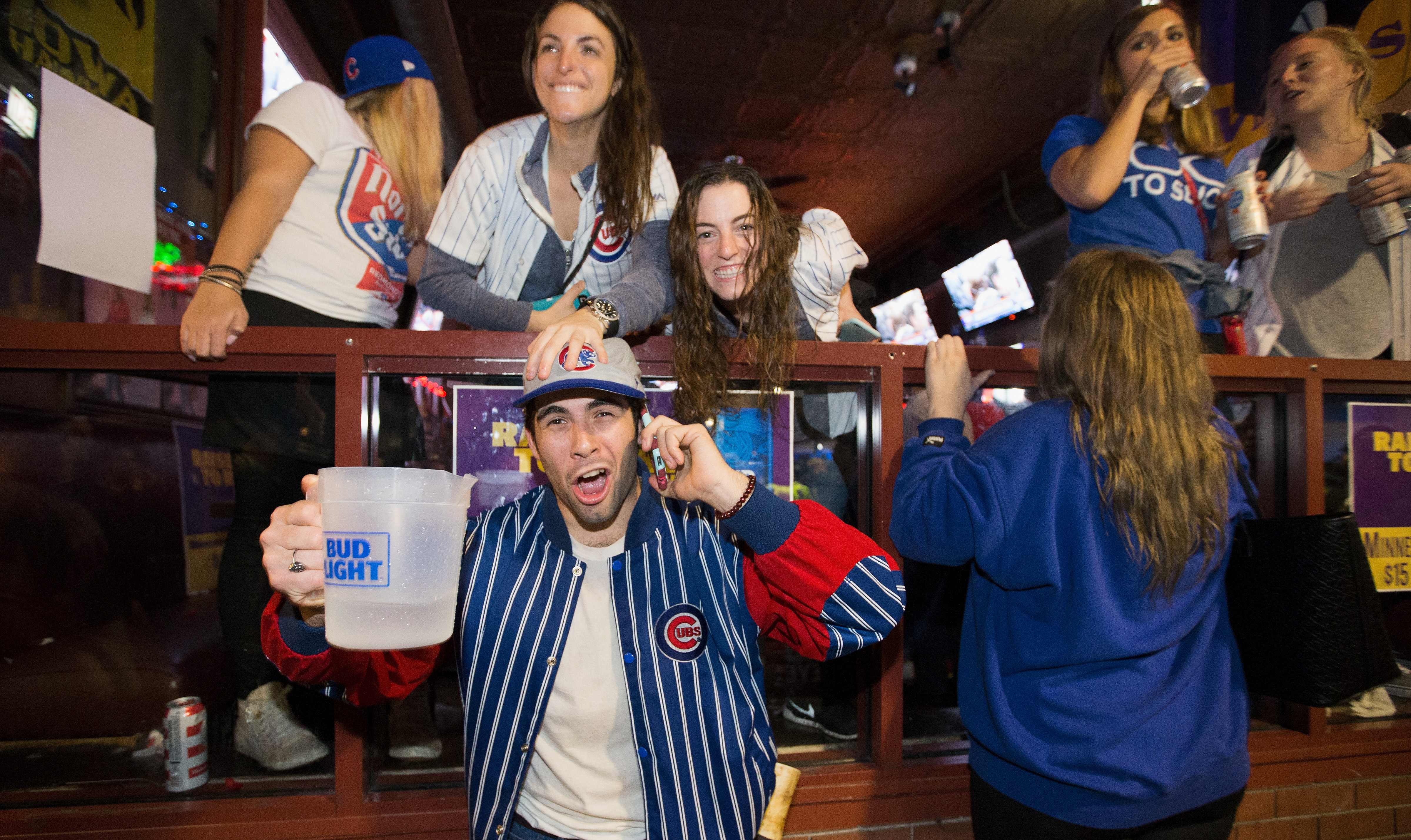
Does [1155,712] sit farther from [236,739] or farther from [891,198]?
[891,198]

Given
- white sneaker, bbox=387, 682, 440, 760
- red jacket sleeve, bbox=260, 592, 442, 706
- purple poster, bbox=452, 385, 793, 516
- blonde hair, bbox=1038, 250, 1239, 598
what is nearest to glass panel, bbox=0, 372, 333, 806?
white sneaker, bbox=387, 682, 440, 760

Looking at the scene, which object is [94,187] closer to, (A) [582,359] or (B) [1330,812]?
(A) [582,359]

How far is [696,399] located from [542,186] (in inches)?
30.3

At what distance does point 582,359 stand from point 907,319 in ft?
35.6

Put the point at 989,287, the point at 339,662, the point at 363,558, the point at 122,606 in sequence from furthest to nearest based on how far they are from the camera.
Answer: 1. the point at 989,287
2. the point at 122,606
3. the point at 339,662
4. the point at 363,558

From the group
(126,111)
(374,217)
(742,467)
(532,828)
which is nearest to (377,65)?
(374,217)

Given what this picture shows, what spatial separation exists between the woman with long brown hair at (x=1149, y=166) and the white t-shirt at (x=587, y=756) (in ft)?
5.95

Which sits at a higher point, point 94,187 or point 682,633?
point 94,187

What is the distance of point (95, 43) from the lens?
243 centimetres

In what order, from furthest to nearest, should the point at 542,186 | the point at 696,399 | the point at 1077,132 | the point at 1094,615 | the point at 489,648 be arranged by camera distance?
the point at 1077,132
the point at 542,186
the point at 696,399
the point at 489,648
the point at 1094,615

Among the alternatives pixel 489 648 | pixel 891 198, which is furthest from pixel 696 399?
pixel 891 198

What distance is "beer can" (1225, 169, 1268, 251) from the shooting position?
204 cm

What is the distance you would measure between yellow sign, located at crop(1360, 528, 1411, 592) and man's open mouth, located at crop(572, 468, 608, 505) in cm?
→ 239

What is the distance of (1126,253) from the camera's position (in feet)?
4.89
